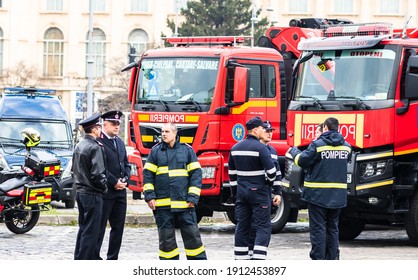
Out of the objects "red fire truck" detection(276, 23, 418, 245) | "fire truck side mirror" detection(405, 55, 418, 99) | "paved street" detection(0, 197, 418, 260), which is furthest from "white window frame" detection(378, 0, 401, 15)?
"fire truck side mirror" detection(405, 55, 418, 99)

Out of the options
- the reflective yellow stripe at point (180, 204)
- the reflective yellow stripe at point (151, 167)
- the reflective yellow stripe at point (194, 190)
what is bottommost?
the reflective yellow stripe at point (180, 204)

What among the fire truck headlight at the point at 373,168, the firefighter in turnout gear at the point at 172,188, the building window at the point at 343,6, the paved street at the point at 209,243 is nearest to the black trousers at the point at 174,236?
the firefighter in turnout gear at the point at 172,188

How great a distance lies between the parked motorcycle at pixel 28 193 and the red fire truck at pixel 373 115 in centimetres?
386

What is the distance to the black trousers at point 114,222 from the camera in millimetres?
13734

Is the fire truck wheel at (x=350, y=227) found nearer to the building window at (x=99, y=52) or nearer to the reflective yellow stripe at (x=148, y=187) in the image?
the reflective yellow stripe at (x=148, y=187)

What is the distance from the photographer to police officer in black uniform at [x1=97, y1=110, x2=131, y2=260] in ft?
45.0

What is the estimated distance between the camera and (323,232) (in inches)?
548

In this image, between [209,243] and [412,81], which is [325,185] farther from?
[209,243]

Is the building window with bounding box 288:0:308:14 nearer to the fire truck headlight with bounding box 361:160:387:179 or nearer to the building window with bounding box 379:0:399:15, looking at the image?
the building window with bounding box 379:0:399:15

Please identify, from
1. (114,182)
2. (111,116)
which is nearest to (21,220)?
(114,182)

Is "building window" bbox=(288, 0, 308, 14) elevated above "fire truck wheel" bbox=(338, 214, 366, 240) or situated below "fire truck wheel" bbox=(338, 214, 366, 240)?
Result: above

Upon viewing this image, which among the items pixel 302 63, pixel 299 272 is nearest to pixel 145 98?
pixel 302 63

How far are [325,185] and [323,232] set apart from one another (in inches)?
22.2

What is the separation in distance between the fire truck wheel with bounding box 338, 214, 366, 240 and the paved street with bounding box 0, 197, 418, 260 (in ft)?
0.53
